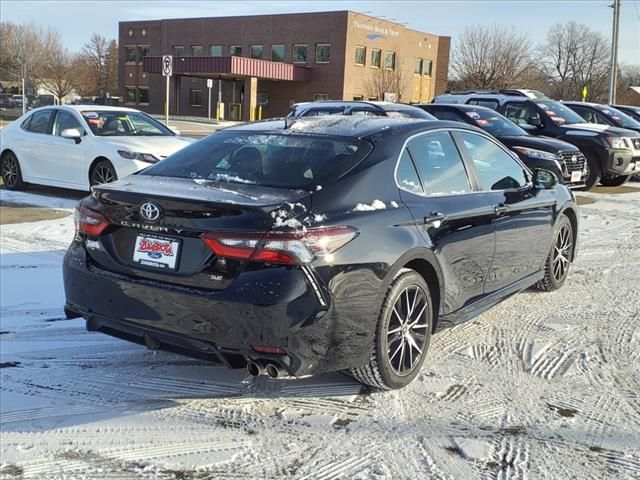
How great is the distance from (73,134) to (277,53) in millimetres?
42637

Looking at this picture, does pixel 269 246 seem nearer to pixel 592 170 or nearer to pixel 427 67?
pixel 592 170

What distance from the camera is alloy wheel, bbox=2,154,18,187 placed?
1145 centimetres

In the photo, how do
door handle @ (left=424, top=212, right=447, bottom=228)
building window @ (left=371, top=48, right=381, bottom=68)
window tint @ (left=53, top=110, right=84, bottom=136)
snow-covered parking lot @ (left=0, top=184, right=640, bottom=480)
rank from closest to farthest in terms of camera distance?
snow-covered parking lot @ (left=0, top=184, right=640, bottom=480), door handle @ (left=424, top=212, right=447, bottom=228), window tint @ (left=53, top=110, right=84, bottom=136), building window @ (left=371, top=48, right=381, bottom=68)

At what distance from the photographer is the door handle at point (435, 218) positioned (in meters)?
4.00

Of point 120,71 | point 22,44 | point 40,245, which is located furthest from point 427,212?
point 22,44

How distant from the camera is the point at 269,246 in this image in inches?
126

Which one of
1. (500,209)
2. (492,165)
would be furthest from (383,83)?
(500,209)

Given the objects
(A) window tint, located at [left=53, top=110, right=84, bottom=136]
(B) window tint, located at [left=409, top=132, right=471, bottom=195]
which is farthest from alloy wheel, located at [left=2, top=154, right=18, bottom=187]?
(B) window tint, located at [left=409, top=132, right=471, bottom=195]

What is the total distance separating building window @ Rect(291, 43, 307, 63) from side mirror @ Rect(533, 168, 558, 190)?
46118 millimetres

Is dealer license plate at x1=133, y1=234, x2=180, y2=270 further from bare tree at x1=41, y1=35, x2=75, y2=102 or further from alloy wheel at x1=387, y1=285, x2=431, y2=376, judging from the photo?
bare tree at x1=41, y1=35, x2=75, y2=102

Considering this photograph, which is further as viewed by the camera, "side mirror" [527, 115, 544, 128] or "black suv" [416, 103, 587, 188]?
"side mirror" [527, 115, 544, 128]

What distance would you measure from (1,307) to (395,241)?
130 inches

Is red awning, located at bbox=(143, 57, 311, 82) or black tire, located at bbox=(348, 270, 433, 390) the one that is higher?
red awning, located at bbox=(143, 57, 311, 82)

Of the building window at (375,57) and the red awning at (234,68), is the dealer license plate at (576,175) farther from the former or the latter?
the building window at (375,57)
